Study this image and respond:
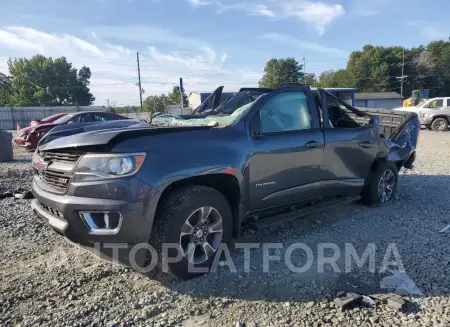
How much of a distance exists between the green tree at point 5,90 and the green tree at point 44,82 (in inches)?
59.1

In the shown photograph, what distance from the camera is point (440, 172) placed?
27.6 ft

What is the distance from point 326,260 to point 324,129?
1.58m

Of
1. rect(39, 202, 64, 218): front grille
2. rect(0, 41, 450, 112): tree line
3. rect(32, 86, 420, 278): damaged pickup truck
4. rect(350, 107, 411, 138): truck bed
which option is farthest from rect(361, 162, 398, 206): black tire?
rect(0, 41, 450, 112): tree line

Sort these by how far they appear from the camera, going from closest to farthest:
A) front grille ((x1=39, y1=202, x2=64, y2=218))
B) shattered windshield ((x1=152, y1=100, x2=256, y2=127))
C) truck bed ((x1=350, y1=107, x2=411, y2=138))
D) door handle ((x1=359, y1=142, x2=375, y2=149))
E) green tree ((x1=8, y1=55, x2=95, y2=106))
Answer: front grille ((x1=39, y1=202, x2=64, y2=218))
shattered windshield ((x1=152, y1=100, x2=256, y2=127))
door handle ((x1=359, y1=142, x2=375, y2=149))
truck bed ((x1=350, y1=107, x2=411, y2=138))
green tree ((x1=8, y1=55, x2=95, y2=106))

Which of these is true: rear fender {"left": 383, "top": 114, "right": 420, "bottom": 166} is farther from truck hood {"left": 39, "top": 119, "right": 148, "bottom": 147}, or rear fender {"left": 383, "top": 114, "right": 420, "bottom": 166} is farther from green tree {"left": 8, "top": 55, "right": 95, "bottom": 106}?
green tree {"left": 8, "top": 55, "right": 95, "bottom": 106}

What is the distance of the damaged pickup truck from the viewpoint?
291 centimetres

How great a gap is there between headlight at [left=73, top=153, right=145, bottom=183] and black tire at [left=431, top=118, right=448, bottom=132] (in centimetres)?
2139

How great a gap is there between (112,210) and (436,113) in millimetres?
21518

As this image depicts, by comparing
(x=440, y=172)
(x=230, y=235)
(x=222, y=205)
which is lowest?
(x=440, y=172)

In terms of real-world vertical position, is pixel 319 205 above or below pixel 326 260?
above

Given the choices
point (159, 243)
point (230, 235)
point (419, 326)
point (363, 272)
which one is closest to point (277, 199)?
point (230, 235)

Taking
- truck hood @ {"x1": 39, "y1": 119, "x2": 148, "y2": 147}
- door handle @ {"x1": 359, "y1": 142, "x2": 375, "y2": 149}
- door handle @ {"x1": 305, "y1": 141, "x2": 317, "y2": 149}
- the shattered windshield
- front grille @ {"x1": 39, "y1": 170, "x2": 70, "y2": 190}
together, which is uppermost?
the shattered windshield

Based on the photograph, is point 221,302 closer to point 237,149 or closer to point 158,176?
point 158,176

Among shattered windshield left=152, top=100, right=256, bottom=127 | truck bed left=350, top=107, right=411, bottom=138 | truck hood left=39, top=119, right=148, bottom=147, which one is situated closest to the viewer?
shattered windshield left=152, top=100, right=256, bottom=127
